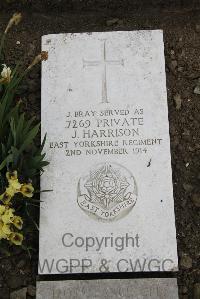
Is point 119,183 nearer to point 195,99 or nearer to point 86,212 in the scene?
point 86,212

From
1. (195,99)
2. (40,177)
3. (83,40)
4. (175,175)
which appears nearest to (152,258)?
(175,175)

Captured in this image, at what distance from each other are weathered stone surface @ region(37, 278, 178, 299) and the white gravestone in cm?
8

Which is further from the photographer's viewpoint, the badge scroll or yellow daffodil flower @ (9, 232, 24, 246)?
the badge scroll

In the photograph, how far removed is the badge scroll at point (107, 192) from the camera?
298 cm

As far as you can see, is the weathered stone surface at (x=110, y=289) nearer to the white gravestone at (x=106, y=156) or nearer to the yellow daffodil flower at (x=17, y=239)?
the white gravestone at (x=106, y=156)

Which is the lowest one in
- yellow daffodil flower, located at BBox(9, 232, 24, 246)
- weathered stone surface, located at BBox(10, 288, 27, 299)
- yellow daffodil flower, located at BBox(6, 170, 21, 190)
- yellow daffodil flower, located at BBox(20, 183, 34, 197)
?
weathered stone surface, located at BBox(10, 288, 27, 299)

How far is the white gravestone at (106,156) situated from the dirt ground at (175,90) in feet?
0.62

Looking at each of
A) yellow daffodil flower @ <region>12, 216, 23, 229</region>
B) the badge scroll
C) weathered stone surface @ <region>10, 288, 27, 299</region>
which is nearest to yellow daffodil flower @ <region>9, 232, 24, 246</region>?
yellow daffodil flower @ <region>12, 216, 23, 229</region>

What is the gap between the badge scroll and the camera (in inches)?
117

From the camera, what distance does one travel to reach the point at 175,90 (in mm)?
3461

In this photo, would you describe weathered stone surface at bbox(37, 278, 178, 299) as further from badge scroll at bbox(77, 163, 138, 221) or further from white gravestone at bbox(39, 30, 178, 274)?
badge scroll at bbox(77, 163, 138, 221)

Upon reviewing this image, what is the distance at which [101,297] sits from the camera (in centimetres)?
282

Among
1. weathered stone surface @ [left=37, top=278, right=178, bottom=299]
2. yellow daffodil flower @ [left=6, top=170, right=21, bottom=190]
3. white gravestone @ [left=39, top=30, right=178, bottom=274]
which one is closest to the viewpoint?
yellow daffodil flower @ [left=6, top=170, right=21, bottom=190]

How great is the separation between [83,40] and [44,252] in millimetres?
1596
